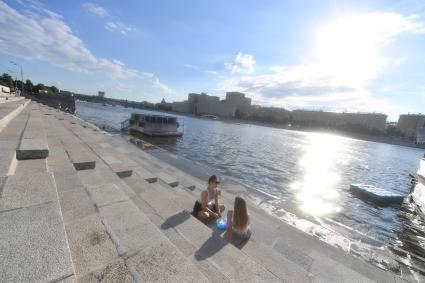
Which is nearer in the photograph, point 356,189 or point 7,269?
point 7,269

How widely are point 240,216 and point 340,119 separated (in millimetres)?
171707

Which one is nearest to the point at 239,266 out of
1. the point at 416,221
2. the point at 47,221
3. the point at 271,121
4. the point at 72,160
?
the point at 47,221

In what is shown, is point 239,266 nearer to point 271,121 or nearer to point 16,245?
point 16,245

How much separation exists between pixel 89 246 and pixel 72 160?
395 cm

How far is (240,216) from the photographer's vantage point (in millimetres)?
4934

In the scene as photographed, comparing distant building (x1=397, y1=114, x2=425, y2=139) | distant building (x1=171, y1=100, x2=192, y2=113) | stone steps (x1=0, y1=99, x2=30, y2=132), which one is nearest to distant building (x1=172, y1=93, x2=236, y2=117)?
distant building (x1=171, y1=100, x2=192, y2=113)

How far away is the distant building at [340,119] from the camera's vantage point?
5050 inches

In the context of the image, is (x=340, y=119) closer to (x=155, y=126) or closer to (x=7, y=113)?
A: (x=155, y=126)

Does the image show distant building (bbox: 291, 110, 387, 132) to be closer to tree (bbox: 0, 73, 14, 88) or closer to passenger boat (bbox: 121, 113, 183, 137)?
passenger boat (bbox: 121, 113, 183, 137)

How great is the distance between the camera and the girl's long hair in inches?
193

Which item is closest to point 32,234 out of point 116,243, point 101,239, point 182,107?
point 101,239

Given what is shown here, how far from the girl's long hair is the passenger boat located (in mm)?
34627

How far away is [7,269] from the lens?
1688 mm

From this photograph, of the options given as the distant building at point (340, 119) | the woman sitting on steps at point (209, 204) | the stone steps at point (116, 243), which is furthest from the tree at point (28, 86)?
the distant building at point (340, 119)
